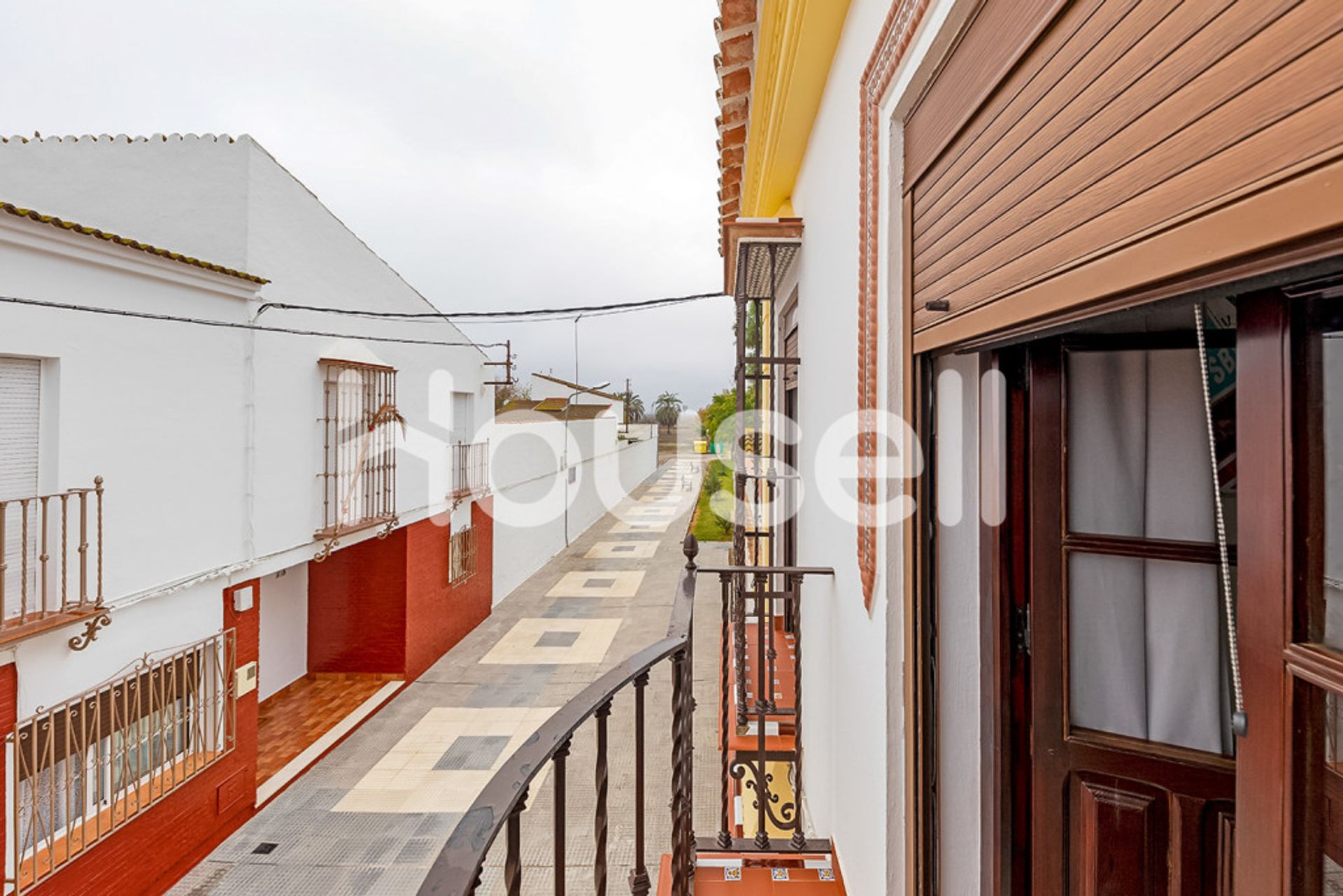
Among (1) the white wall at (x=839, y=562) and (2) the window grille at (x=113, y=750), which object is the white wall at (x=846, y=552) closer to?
(1) the white wall at (x=839, y=562)

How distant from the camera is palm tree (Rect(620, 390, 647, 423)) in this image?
35.1 meters

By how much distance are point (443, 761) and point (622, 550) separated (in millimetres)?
9231

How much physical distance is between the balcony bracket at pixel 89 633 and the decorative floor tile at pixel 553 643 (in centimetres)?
479

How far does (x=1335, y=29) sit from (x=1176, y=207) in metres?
0.18

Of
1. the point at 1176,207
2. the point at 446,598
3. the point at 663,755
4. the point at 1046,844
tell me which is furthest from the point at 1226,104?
the point at 446,598

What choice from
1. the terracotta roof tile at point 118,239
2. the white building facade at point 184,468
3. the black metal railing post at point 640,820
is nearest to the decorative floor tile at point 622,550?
the white building facade at point 184,468

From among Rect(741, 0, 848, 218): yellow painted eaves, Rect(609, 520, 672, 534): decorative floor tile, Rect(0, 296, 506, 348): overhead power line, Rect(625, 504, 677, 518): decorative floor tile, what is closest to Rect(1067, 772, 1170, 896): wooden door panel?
Rect(741, 0, 848, 218): yellow painted eaves

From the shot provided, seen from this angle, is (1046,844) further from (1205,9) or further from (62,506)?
(62,506)

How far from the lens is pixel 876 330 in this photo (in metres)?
1.64

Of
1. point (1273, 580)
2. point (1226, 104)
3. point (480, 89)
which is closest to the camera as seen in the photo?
point (1226, 104)

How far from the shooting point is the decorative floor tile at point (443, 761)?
5.28 m

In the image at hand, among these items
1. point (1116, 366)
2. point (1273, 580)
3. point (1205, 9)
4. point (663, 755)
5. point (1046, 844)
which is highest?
point (1205, 9)

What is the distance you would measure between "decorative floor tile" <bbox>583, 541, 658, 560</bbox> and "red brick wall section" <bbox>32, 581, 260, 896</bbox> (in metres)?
9.11

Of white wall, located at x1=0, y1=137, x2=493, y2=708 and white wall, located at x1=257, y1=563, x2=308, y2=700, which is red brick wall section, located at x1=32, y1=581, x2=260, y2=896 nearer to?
white wall, located at x1=0, y1=137, x2=493, y2=708
